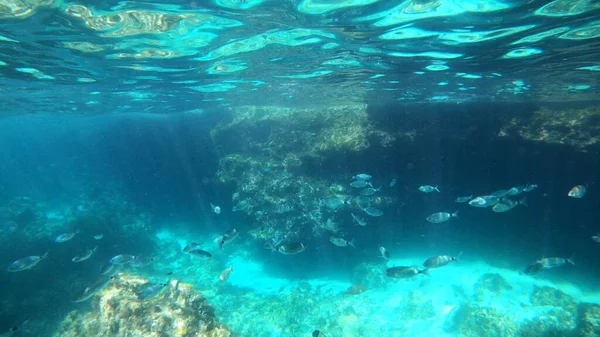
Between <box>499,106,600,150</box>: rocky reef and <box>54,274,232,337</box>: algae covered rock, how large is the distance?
1655 cm

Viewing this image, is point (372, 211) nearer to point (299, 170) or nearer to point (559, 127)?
point (299, 170)

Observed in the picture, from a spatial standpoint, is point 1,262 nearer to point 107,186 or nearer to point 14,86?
point 14,86

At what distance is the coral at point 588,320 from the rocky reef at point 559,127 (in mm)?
7586

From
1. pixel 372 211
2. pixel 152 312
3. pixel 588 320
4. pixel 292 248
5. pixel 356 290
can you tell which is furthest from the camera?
pixel 356 290

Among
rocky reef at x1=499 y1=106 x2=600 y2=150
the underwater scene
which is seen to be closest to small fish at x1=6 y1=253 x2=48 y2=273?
the underwater scene

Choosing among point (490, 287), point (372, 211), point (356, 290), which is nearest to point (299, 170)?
point (356, 290)

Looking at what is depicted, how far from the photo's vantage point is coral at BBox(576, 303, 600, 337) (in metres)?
12.4

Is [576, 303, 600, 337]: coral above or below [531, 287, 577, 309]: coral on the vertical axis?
above

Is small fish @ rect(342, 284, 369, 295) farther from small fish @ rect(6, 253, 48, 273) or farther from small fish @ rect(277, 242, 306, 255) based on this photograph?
small fish @ rect(6, 253, 48, 273)

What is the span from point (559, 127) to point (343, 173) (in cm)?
1116

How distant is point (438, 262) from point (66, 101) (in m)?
33.1

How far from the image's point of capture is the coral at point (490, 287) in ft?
53.9

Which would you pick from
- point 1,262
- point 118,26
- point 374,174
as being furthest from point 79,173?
point 374,174

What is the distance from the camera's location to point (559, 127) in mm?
13914
